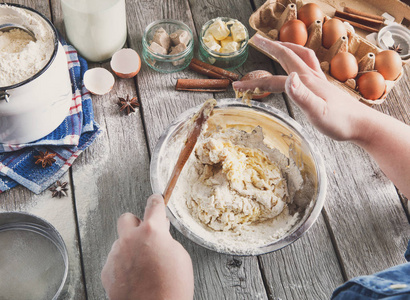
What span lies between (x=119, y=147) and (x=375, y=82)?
0.94 meters

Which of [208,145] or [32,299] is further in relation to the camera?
[208,145]

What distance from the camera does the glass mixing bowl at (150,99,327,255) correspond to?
3.74 feet

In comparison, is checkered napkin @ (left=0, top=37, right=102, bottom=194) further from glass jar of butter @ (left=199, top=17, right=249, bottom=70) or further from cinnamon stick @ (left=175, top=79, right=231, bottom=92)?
glass jar of butter @ (left=199, top=17, right=249, bottom=70)

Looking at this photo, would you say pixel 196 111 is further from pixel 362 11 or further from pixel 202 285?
pixel 362 11

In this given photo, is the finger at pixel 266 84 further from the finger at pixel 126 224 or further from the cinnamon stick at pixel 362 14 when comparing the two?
the cinnamon stick at pixel 362 14

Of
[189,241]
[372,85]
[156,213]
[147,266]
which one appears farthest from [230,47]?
[147,266]

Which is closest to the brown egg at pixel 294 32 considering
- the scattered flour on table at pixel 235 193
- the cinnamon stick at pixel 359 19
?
the cinnamon stick at pixel 359 19

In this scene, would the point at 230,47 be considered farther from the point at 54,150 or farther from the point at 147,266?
the point at 147,266

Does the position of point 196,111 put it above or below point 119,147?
above

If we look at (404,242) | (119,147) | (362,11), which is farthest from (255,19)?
(404,242)

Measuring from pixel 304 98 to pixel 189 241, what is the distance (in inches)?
22.5

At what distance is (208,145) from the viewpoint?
51.4 inches

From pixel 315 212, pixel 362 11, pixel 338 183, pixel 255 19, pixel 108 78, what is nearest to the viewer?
pixel 315 212

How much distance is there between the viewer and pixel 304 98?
103cm
